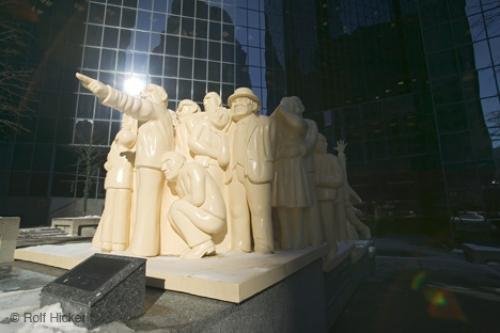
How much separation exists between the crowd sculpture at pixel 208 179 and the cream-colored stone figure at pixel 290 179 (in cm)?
1

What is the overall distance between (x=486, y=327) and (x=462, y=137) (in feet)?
46.7

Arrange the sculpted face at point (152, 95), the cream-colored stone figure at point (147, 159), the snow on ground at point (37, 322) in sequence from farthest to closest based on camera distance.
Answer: the sculpted face at point (152, 95), the cream-colored stone figure at point (147, 159), the snow on ground at point (37, 322)

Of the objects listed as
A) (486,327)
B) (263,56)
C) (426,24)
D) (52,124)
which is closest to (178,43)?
(263,56)

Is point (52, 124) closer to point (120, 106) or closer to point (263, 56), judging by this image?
point (263, 56)

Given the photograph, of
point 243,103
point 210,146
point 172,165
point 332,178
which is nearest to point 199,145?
point 210,146

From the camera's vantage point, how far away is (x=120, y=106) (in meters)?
3.50

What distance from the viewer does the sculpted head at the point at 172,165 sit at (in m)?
3.41

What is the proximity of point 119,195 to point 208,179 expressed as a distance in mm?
1562

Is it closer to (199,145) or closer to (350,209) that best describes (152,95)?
(199,145)

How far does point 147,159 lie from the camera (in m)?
3.70

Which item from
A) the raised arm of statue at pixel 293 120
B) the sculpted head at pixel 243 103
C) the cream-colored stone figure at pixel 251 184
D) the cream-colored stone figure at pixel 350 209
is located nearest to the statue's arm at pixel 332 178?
the raised arm of statue at pixel 293 120

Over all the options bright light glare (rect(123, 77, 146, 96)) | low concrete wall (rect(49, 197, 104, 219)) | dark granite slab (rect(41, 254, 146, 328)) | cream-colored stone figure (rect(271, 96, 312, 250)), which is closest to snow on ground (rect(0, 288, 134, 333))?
dark granite slab (rect(41, 254, 146, 328))

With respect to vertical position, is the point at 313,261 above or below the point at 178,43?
below

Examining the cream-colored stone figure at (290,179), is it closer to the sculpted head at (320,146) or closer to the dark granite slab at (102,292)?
the sculpted head at (320,146)
